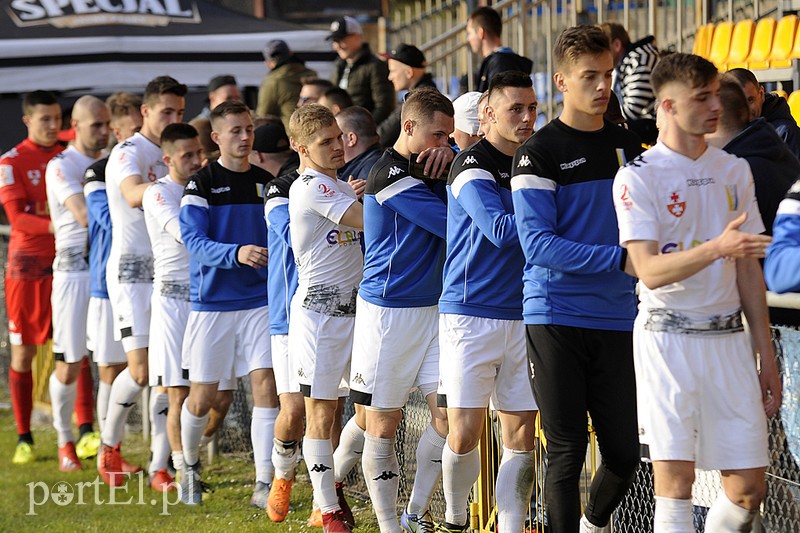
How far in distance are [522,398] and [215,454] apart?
4004 mm

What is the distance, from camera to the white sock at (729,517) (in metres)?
4.00

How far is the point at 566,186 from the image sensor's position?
15.4 feet

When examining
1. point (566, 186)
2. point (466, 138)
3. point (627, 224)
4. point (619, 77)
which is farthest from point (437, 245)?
point (619, 77)

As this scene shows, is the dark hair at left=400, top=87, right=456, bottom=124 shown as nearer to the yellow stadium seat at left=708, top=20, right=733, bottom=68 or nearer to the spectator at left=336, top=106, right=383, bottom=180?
the spectator at left=336, top=106, right=383, bottom=180

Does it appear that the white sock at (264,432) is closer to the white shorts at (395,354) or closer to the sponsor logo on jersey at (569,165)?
the white shorts at (395,354)

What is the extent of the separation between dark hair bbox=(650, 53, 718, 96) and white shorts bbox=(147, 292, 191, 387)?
4197mm

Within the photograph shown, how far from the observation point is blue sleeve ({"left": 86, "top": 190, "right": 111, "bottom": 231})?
841cm

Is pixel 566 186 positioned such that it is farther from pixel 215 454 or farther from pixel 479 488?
pixel 215 454

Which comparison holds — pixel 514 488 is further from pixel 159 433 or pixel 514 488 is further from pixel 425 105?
pixel 159 433

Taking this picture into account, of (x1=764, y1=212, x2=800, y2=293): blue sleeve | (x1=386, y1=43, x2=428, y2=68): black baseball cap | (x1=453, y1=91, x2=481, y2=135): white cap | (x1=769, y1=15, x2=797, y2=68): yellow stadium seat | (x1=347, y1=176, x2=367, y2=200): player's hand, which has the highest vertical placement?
(x1=769, y1=15, x2=797, y2=68): yellow stadium seat

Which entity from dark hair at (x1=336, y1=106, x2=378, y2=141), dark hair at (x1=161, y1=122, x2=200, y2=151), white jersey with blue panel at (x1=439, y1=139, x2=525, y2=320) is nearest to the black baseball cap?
dark hair at (x1=161, y1=122, x2=200, y2=151)

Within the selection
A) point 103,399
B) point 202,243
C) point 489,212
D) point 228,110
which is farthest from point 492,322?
point 103,399

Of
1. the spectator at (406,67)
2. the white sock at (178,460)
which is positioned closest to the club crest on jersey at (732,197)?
the white sock at (178,460)

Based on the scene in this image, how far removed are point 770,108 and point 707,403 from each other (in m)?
2.80
